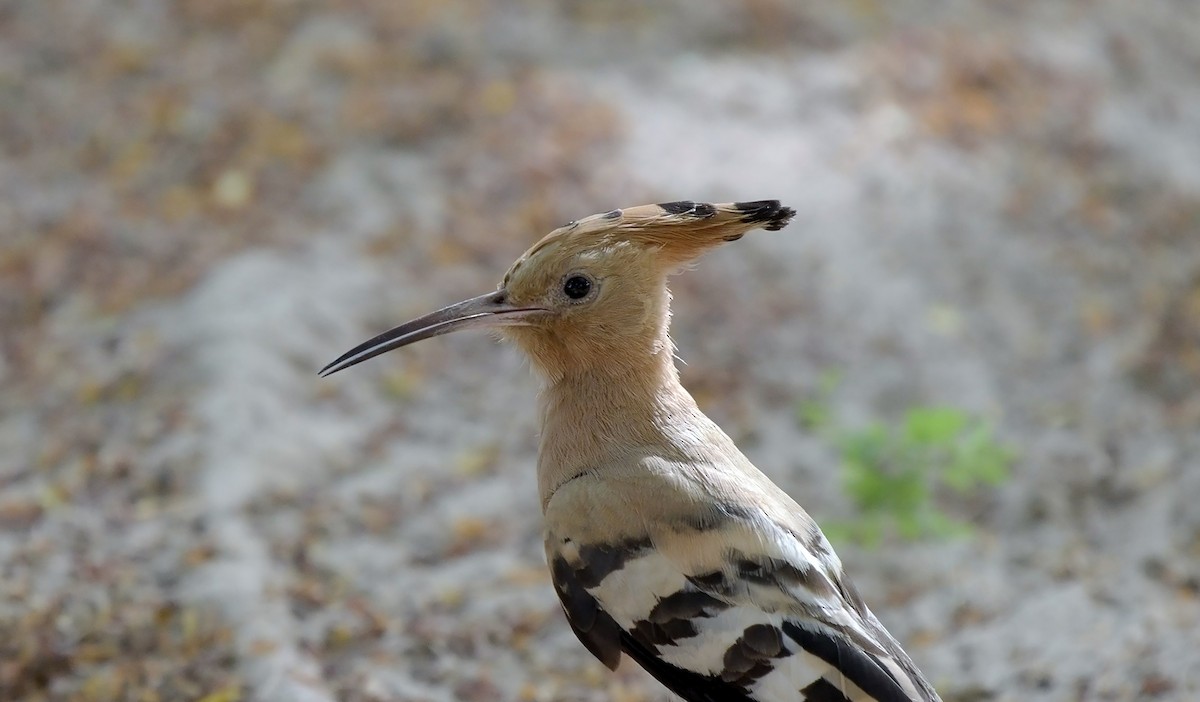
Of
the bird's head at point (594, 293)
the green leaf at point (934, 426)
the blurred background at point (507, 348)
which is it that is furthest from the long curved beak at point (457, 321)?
the green leaf at point (934, 426)

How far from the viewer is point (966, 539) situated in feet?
→ 10.4

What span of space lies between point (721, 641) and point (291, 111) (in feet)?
10.3

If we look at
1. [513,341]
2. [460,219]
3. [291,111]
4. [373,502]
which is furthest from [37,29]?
[513,341]

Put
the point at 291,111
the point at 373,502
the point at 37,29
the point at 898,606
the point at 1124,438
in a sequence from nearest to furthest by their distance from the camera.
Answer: the point at 898,606, the point at 373,502, the point at 1124,438, the point at 291,111, the point at 37,29

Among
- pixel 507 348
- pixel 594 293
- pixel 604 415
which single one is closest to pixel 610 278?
pixel 594 293

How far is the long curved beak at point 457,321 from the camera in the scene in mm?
2096

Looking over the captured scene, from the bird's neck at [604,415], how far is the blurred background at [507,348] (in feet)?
2.37

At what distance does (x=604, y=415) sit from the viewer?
2078 millimetres

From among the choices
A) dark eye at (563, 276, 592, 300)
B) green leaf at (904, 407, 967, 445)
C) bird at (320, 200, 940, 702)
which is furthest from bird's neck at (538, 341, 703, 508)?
green leaf at (904, 407, 967, 445)

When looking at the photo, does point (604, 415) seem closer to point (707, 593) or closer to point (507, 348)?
point (707, 593)

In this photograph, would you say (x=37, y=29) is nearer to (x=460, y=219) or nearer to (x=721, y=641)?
(x=460, y=219)

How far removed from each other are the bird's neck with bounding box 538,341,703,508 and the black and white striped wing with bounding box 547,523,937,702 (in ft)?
0.53

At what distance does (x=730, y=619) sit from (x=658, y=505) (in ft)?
0.66

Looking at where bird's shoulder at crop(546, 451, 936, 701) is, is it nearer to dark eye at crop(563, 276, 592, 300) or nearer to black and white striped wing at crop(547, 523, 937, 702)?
black and white striped wing at crop(547, 523, 937, 702)
